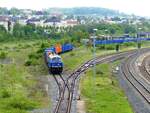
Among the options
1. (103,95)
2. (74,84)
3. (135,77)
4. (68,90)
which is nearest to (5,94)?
(68,90)

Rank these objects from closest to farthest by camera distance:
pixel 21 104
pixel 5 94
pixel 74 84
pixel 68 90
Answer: pixel 21 104
pixel 5 94
pixel 68 90
pixel 74 84

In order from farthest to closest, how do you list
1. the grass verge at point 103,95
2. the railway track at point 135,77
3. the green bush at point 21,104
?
the railway track at point 135,77, the grass verge at point 103,95, the green bush at point 21,104

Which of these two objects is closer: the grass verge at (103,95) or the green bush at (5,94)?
the grass verge at (103,95)

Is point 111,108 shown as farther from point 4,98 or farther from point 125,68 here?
point 125,68

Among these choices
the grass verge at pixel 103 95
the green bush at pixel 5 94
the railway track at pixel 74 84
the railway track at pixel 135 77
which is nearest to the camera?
the grass verge at pixel 103 95

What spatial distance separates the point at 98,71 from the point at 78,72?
9.73 feet

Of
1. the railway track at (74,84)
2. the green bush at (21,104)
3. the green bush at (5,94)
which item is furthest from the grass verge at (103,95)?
the green bush at (5,94)

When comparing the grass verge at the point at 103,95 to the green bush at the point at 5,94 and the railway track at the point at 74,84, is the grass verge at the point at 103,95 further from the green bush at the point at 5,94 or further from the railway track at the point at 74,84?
the green bush at the point at 5,94

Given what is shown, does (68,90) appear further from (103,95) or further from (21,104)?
(21,104)

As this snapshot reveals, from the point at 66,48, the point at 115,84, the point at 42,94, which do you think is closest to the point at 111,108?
the point at 42,94

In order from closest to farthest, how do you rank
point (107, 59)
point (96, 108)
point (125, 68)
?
point (96, 108)
point (125, 68)
point (107, 59)

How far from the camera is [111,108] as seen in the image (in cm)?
3931

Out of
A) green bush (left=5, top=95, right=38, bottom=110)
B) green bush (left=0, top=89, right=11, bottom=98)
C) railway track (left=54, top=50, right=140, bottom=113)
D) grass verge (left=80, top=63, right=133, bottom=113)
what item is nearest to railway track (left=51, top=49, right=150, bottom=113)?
railway track (left=54, top=50, right=140, bottom=113)

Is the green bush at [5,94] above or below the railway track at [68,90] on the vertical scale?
above
